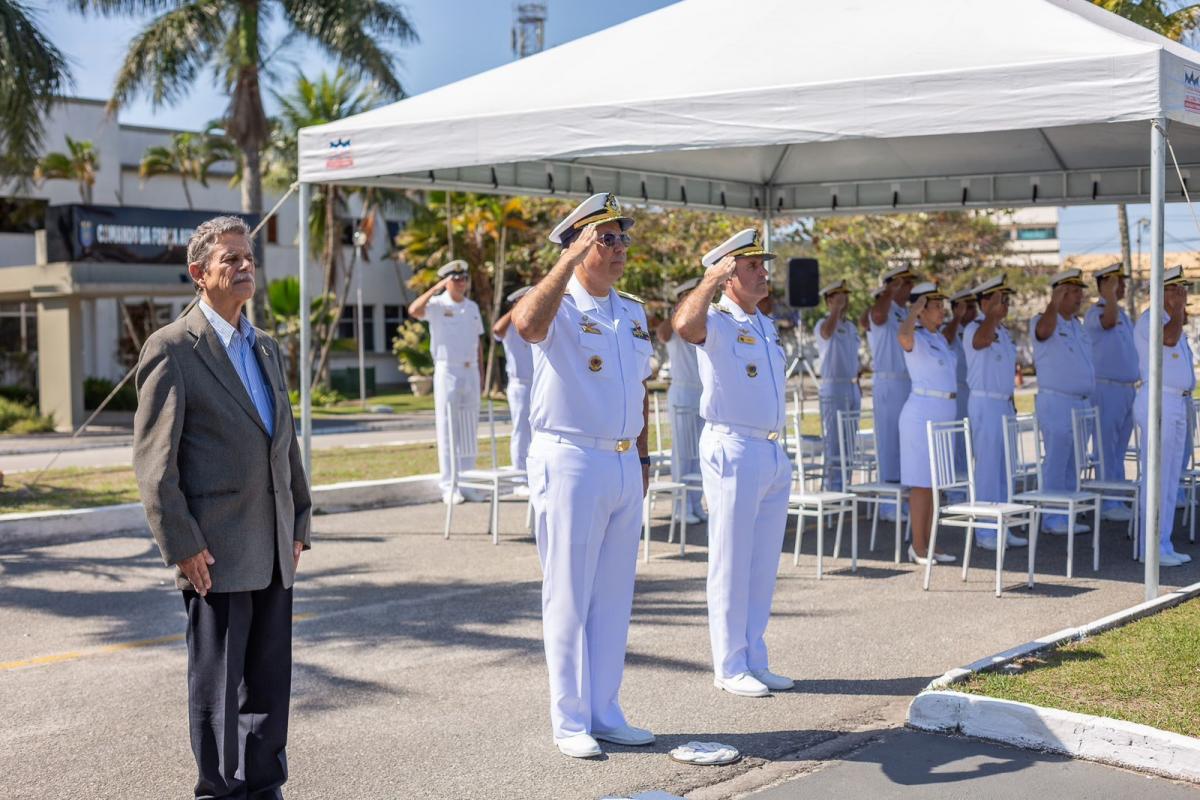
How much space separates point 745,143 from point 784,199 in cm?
674

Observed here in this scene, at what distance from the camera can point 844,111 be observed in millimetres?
8125

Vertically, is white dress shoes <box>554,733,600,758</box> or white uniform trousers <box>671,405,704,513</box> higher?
white uniform trousers <box>671,405,704,513</box>

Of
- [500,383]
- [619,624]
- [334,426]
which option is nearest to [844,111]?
[619,624]

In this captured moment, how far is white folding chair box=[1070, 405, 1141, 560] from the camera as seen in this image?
10.2 meters

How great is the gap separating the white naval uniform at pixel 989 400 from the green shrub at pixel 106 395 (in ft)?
71.2

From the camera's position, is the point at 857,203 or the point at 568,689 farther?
the point at 857,203

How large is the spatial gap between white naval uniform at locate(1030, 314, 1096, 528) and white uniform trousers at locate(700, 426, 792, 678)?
524 centimetres

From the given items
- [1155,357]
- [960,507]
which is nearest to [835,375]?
[960,507]

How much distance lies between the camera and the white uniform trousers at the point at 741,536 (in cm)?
631

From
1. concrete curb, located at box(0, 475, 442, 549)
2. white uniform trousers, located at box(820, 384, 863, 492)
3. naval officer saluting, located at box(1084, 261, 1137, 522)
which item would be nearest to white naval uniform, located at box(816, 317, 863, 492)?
white uniform trousers, located at box(820, 384, 863, 492)

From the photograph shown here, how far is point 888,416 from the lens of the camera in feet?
38.4

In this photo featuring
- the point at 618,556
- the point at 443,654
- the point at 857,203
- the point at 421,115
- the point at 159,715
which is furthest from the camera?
the point at 857,203

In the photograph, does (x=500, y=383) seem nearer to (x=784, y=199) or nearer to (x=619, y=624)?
(x=784, y=199)

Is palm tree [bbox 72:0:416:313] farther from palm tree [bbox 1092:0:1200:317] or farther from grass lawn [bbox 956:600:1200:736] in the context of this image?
Answer: grass lawn [bbox 956:600:1200:736]
